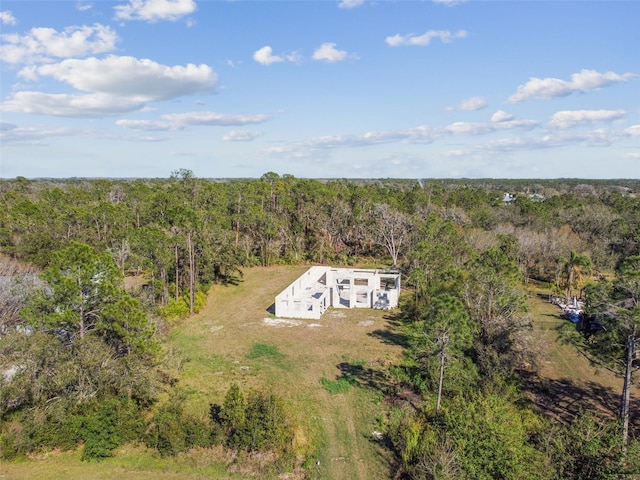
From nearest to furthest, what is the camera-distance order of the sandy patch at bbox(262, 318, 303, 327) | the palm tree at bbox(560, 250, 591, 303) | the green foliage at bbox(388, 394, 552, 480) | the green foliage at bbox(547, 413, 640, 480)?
the green foliage at bbox(547, 413, 640, 480) < the green foliage at bbox(388, 394, 552, 480) < the sandy patch at bbox(262, 318, 303, 327) < the palm tree at bbox(560, 250, 591, 303)

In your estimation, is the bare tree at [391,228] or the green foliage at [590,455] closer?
the green foliage at [590,455]

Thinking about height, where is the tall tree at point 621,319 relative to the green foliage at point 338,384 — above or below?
above

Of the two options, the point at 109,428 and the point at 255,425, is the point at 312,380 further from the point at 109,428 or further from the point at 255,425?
the point at 109,428

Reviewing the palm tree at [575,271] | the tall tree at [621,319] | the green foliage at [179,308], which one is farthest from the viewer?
the palm tree at [575,271]

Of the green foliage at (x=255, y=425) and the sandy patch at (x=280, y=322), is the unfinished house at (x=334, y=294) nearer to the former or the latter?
the sandy patch at (x=280, y=322)

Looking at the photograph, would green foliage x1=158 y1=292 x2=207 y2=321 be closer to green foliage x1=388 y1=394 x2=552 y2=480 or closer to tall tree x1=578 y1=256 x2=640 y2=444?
green foliage x1=388 y1=394 x2=552 y2=480

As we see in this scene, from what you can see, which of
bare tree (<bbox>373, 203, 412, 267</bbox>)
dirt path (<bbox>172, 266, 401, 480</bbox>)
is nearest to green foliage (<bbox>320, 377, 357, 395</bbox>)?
dirt path (<bbox>172, 266, 401, 480</bbox>)

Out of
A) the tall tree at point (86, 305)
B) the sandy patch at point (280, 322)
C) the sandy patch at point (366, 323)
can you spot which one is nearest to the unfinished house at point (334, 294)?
the sandy patch at point (280, 322)

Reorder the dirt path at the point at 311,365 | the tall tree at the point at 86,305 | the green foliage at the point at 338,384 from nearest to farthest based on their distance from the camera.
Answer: the tall tree at the point at 86,305
the dirt path at the point at 311,365
the green foliage at the point at 338,384

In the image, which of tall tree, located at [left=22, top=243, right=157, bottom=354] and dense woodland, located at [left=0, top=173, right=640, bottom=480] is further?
tall tree, located at [left=22, top=243, right=157, bottom=354]

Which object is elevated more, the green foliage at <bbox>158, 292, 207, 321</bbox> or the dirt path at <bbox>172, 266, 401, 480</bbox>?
the green foliage at <bbox>158, 292, 207, 321</bbox>

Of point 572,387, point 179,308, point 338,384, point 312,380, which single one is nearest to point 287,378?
point 312,380
